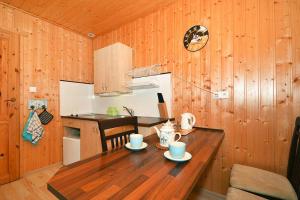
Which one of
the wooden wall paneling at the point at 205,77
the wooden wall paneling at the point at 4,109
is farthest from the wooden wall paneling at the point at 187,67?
the wooden wall paneling at the point at 4,109

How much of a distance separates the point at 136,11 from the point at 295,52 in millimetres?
2084

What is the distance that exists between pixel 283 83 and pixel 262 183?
98 cm

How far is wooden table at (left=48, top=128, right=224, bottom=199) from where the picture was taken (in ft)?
1.91

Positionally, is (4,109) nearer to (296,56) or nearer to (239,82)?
(239,82)

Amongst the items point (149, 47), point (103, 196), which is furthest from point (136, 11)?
point (103, 196)

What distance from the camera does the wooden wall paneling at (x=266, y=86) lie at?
1.56m

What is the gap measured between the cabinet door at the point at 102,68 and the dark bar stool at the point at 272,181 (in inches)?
89.0

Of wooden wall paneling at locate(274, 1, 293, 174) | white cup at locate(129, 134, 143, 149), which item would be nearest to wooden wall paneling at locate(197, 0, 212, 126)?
wooden wall paneling at locate(274, 1, 293, 174)

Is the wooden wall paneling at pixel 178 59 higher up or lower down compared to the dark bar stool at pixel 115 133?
higher up

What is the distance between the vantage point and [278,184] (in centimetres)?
118

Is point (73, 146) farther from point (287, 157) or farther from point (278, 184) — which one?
point (287, 157)

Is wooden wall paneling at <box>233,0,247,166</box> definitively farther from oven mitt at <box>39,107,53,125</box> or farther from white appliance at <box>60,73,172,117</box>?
oven mitt at <box>39,107,53,125</box>

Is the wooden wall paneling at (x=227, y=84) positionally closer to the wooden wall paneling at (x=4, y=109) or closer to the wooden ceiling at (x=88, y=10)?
the wooden ceiling at (x=88, y=10)

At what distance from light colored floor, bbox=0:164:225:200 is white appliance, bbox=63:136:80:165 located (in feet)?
1.28
